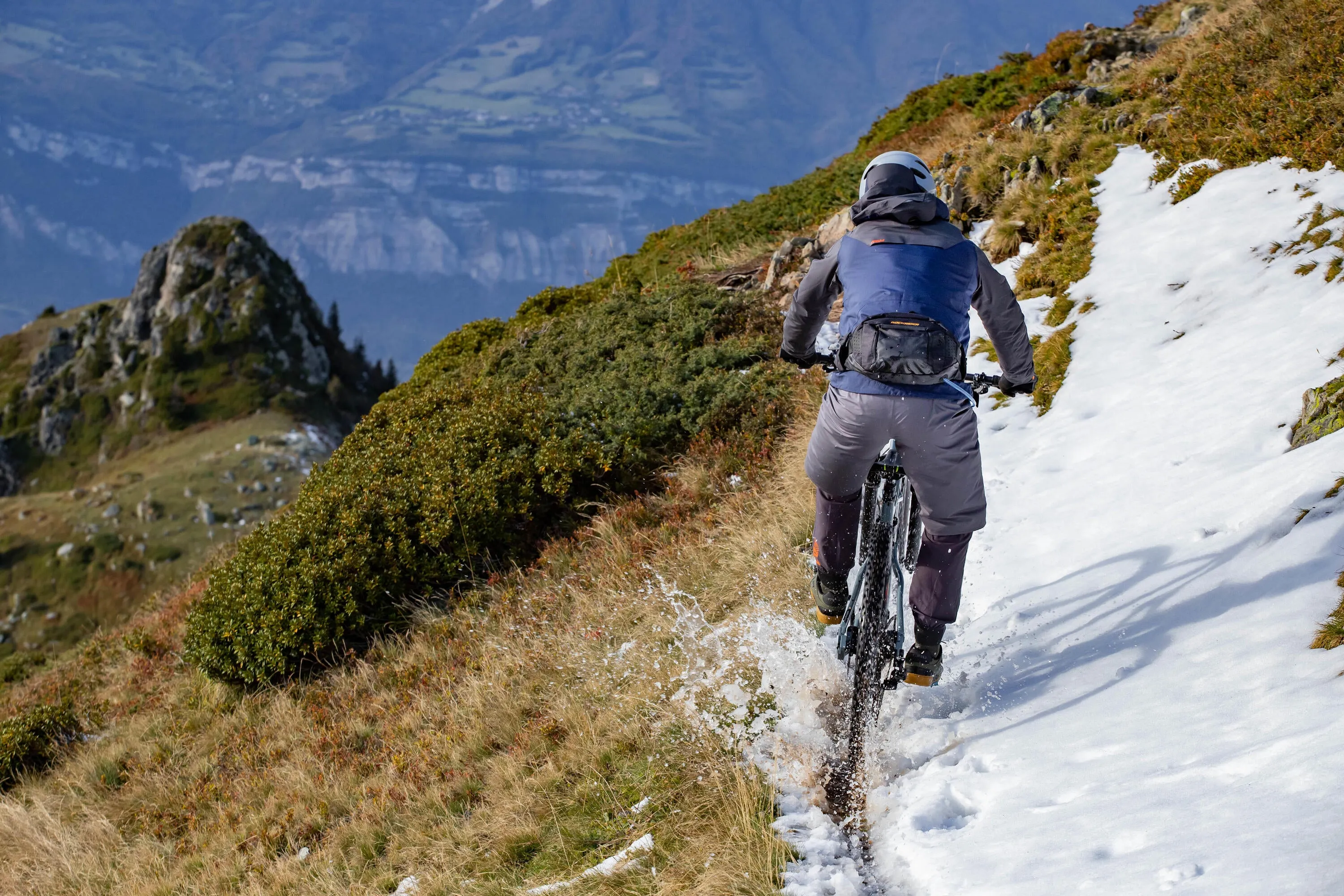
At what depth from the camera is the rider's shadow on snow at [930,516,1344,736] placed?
4238 millimetres

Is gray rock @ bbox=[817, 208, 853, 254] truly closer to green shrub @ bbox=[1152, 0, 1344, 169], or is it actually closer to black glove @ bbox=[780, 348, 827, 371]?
green shrub @ bbox=[1152, 0, 1344, 169]

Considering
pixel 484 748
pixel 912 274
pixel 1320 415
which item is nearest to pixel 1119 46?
pixel 1320 415

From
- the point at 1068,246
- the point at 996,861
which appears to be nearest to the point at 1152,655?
the point at 996,861

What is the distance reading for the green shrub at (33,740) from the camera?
28.9ft

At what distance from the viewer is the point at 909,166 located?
393 cm

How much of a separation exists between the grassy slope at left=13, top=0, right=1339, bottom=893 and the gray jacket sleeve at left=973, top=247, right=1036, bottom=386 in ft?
7.52

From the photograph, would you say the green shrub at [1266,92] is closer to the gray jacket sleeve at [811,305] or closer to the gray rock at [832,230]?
the gray rock at [832,230]

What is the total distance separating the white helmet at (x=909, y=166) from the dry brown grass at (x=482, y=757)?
2.81 meters

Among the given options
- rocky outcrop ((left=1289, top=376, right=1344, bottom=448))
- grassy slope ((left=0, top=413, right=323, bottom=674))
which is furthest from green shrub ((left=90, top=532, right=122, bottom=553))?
rocky outcrop ((left=1289, top=376, right=1344, bottom=448))

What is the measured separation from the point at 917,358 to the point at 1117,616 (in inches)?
85.2

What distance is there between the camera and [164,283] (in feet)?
408

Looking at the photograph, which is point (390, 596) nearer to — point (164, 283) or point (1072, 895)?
point (1072, 895)

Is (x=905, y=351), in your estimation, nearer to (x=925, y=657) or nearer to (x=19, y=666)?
(x=925, y=657)

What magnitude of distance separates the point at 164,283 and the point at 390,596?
136m
